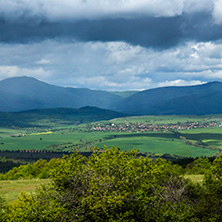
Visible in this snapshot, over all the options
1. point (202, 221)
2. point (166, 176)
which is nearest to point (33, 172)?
point (166, 176)

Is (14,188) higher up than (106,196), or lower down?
lower down

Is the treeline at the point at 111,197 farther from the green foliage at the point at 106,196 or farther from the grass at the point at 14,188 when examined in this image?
the grass at the point at 14,188

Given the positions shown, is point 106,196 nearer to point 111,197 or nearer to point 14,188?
point 111,197

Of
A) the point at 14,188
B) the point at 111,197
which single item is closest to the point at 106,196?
the point at 111,197

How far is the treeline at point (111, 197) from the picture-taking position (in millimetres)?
33812

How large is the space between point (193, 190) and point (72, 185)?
60.8 feet

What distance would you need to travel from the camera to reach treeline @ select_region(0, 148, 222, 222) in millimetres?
33812

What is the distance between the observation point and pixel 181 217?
3419 cm

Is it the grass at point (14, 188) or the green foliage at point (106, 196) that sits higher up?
the green foliage at point (106, 196)

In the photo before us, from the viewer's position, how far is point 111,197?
3306 centimetres

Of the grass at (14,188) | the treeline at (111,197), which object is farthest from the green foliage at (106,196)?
the grass at (14,188)

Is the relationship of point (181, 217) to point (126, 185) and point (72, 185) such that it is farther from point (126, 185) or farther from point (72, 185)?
point (72, 185)

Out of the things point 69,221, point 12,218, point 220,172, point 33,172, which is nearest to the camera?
point 69,221

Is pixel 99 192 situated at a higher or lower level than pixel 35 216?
higher
